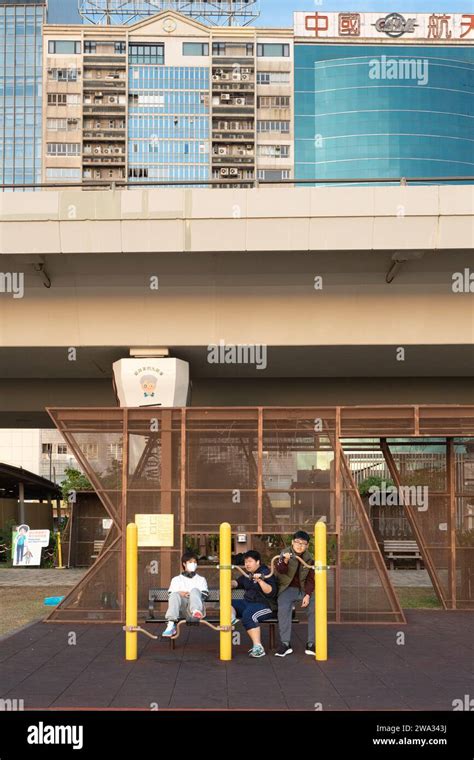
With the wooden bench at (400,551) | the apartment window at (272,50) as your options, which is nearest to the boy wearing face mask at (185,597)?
the wooden bench at (400,551)

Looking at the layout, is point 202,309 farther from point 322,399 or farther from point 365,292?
point 322,399

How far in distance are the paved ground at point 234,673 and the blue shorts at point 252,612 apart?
0.45 m

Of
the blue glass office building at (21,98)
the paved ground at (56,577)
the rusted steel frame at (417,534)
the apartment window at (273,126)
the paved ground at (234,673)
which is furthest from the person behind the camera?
the blue glass office building at (21,98)

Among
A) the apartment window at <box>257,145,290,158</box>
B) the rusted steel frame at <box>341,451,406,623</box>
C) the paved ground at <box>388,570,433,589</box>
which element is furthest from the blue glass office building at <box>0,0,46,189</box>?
the rusted steel frame at <box>341,451,406,623</box>

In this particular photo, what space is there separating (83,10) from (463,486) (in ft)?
400

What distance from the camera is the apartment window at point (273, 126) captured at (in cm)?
11981

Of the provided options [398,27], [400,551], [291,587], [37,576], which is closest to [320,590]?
[291,587]

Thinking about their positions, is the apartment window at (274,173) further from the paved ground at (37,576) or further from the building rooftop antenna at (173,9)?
the paved ground at (37,576)

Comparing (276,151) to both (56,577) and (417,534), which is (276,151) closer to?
(56,577)

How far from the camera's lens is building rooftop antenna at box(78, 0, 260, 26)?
124 meters

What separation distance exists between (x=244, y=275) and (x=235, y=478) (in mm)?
4666

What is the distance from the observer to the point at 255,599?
1198 cm

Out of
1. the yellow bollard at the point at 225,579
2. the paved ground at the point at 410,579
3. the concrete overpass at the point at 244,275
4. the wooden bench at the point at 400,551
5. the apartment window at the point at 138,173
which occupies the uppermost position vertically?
the apartment window at the point at 138,173

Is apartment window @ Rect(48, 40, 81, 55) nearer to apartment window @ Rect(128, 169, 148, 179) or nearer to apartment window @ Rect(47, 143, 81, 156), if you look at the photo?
apartment window @ Rect(47, 143, 81, 156)
